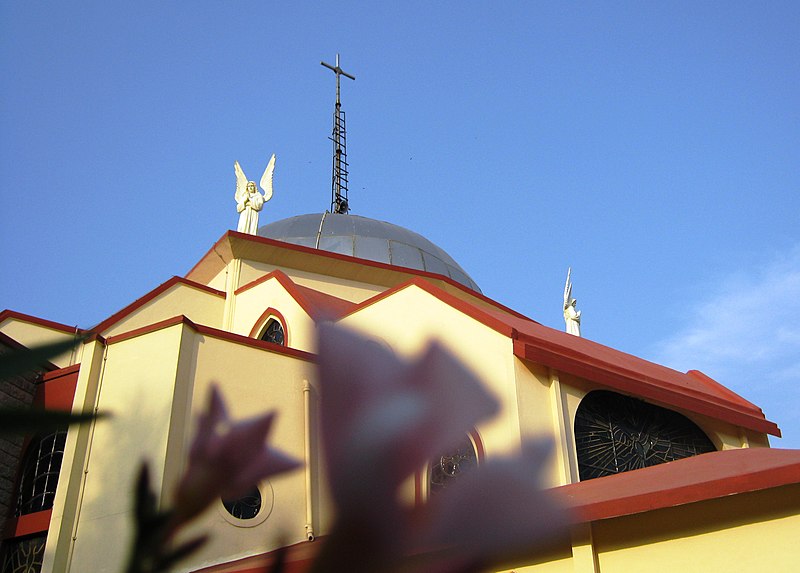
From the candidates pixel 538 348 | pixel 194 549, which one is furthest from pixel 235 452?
pixel 538 348

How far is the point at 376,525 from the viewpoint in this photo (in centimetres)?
47

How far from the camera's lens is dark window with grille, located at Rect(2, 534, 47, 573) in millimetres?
8273

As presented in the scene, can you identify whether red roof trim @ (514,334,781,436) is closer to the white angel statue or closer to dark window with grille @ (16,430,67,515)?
dark window with grille @ (16,430,67,515)

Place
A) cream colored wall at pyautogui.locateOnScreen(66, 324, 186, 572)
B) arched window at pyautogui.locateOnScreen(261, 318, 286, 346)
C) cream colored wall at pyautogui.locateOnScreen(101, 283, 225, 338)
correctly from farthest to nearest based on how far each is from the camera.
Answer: cream colored wall at pyautogui.locateOnScreen(101, 283, 225, 338) < arched window at pyautogui.locateOnScreen(261, 318, 286, 346) < cream colored wall at pyautogui.locateOnScreen(66, 324, 186, 572)

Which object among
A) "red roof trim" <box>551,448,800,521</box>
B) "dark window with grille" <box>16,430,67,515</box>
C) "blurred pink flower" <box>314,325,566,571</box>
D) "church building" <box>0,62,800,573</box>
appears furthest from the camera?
"dark window with grille" <box>16,430,67,515</box>

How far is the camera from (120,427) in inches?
319

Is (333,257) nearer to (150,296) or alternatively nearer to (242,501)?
(150,296)

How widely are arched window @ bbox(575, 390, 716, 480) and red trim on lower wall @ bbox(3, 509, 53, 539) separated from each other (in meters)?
5.08

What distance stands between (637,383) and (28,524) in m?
6.11

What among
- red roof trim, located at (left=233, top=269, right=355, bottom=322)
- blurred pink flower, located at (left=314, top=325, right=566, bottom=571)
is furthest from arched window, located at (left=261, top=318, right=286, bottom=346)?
blurred pink flower, located at (left=314, top=325, right=566, bottom=571)

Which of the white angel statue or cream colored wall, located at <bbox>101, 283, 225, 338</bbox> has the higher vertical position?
the white angel statue

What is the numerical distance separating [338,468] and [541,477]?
0.12 meters

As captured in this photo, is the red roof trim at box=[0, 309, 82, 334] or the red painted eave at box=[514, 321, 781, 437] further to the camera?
the red roof trim at box=[0, 309, 82, 334]

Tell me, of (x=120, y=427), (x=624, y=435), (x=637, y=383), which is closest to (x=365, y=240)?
(x=637, y=383)
